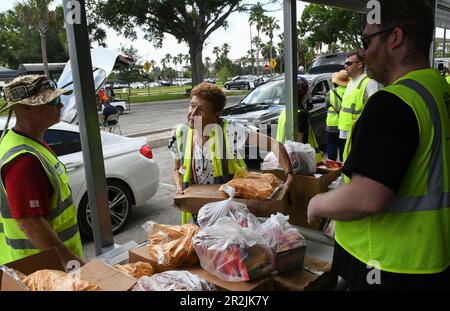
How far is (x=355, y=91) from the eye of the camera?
17.0ft

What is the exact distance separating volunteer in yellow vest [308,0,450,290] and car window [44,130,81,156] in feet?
11.6

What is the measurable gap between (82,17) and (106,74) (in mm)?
1292

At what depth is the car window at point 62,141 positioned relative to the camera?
4.09m

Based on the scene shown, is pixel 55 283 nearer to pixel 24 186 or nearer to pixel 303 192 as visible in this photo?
pixel 24 186

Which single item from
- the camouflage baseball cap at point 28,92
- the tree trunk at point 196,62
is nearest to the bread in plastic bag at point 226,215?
the camouflage baseball cap at point 28,92

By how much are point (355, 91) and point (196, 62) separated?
19994 mm

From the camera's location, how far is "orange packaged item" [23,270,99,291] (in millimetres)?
1230

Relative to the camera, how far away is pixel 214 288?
139 centimetres

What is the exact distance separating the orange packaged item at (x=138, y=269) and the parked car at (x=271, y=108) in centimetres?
536

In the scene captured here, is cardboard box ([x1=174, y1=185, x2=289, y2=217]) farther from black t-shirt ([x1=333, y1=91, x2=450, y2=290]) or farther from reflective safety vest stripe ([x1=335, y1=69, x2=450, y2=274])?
black t-shirt ([x1=333, y1=91, x2=450, y2=290])

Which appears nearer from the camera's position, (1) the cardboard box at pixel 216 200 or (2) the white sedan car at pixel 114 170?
(1) the cardboard box at pixel 216 200

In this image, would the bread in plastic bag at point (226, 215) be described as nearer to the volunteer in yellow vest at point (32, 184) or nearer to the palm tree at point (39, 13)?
the volunteer in yellow vest at point (32, 184)

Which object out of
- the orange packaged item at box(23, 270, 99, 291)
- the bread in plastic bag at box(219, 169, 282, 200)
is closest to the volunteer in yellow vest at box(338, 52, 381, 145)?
the bread in plastic bag at box(219, 169, 282, 200)

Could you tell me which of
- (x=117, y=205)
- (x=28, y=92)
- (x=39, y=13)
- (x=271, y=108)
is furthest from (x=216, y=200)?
(x=39, y=13)
